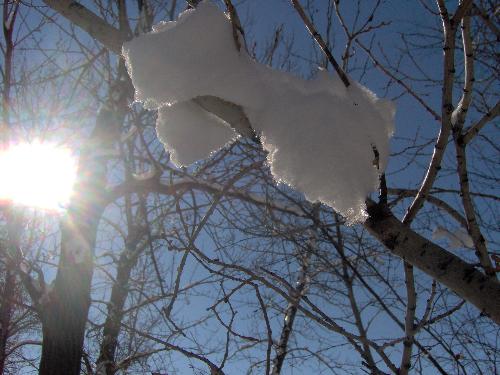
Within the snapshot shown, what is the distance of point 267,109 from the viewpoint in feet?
2.91

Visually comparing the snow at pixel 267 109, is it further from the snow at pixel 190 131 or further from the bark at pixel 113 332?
the bark at pixel 113 332

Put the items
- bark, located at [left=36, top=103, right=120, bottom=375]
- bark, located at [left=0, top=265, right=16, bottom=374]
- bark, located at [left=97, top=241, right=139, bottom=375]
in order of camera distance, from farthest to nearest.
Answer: bark, located at [left=97, top=241, right=139, bottom=375]
bark, located at [left=0, top=265, right=16, bottom=374]
bark, located at [left=36, top=103, right=120, bottom=375]

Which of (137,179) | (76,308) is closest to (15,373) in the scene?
(76,308)

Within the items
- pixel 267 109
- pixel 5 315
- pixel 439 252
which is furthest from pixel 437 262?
pixel 5 315

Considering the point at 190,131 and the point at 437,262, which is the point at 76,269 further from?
the point at 437,262

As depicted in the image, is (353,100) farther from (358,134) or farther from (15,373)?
(15,373)

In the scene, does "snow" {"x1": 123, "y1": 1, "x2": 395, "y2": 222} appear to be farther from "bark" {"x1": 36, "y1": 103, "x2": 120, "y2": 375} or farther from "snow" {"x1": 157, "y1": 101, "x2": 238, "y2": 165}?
"bark" {"x1": 36, "y1": 103, "x2": 120, "y2": 375}

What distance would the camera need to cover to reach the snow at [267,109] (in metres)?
0.84

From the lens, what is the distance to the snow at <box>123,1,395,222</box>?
84 cm

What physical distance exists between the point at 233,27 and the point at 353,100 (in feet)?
1.09

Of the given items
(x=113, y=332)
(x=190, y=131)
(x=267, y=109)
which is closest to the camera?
(x=267, y=109)

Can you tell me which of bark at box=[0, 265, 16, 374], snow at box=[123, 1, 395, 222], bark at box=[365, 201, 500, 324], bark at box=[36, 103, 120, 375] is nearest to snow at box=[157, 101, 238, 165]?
snow at box=[123, 1, 395, 222]

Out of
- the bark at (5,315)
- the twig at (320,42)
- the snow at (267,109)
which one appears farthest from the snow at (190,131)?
the bark at (5,315)

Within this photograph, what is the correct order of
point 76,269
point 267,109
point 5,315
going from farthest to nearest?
point 5,315 < point 76,269 < point 267,109
